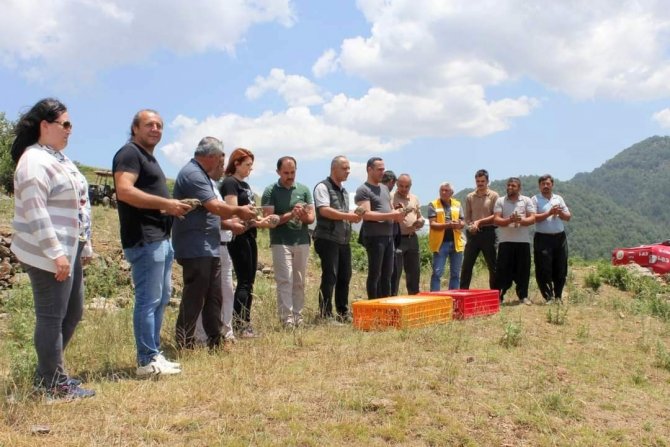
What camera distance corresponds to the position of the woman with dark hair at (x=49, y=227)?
138 inches

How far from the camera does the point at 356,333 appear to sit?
5.68 meters

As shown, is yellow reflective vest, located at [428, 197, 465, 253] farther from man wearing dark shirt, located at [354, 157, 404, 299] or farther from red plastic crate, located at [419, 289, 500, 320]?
man wearing dark shirt, located at [354, 157, 404, 299]

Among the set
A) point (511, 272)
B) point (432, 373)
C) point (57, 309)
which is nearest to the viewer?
point (57, 309)

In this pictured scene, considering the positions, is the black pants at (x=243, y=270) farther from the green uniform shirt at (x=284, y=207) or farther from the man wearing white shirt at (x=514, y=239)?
the man wearing white shirt at (x=514, y=239)

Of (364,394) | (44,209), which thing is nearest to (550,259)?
(364,394)

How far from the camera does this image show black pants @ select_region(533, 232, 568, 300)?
26.9 ft

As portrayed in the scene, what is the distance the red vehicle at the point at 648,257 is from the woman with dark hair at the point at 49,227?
14.6 metres

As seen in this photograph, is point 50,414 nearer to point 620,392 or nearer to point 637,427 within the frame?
point 637,427

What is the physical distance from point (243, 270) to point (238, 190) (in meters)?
0.76

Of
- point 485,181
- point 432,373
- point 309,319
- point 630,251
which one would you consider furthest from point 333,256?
point 630,251

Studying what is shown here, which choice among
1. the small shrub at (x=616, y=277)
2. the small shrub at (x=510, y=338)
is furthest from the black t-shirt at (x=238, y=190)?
the small shrub at (x=616, y=277)

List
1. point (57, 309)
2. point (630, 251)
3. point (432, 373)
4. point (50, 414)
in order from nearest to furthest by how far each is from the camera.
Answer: point (50, 414)
point (57, 309)
point (432, 373)
point (630, 251)

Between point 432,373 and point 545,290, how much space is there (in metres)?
4.62

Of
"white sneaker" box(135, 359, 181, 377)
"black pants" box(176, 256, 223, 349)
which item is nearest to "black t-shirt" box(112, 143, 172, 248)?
"black pants" box(176, 256, 223, 349)
